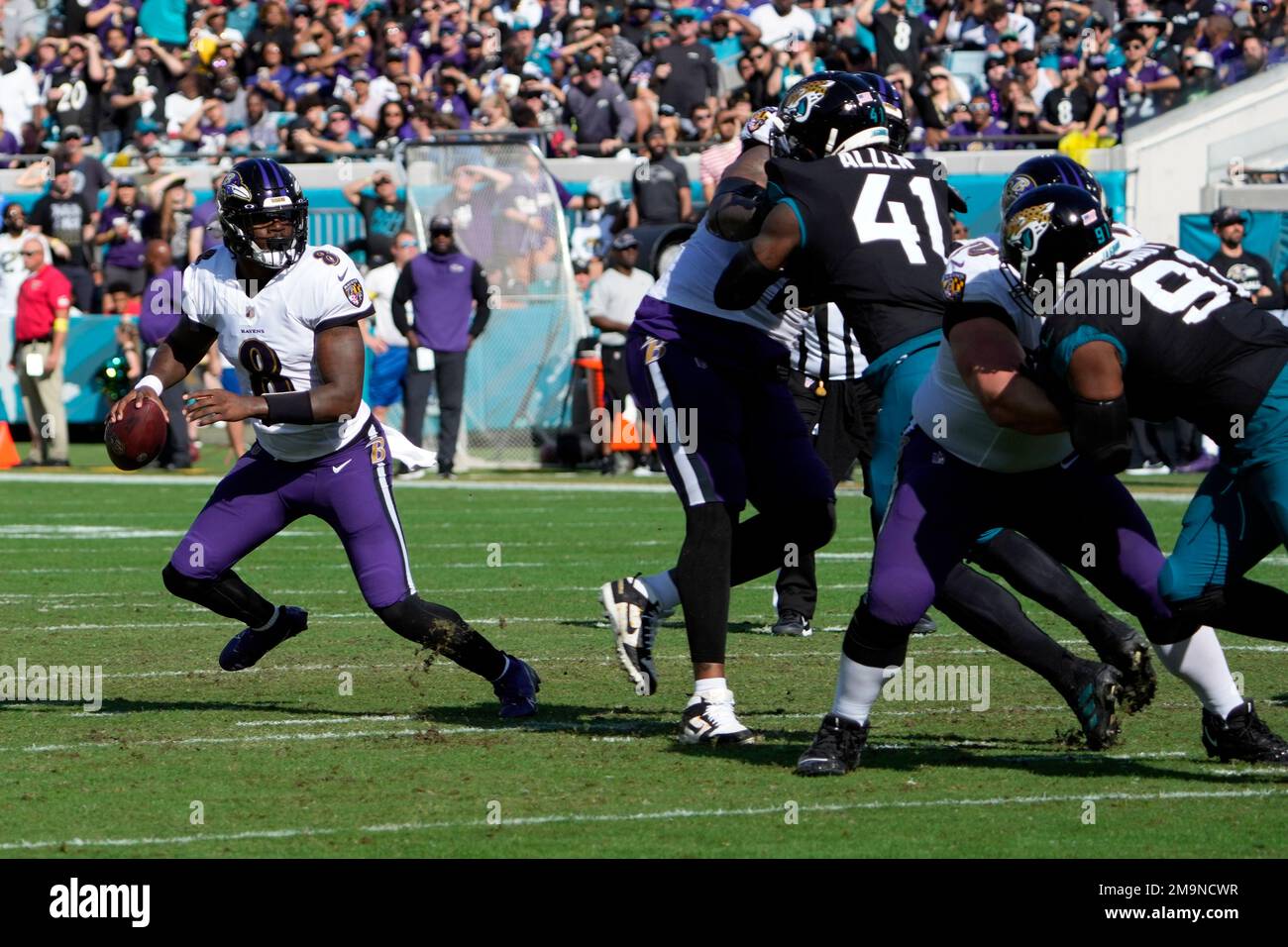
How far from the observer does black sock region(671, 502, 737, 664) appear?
617 cm

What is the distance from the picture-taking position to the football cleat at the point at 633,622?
253 inches

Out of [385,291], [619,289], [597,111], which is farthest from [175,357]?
[597,111]

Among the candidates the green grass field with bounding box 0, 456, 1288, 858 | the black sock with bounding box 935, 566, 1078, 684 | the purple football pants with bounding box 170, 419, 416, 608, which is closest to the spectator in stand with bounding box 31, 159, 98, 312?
the green grass field with bounding box 0, 456, 1288, 858

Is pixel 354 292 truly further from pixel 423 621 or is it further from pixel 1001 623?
pixel 1001 623

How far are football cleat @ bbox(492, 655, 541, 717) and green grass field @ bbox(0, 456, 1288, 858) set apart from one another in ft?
0.18

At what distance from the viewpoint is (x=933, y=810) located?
519cm

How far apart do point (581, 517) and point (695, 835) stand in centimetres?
882

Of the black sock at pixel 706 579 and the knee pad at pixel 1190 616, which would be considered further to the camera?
the black sock at pixel 706 579

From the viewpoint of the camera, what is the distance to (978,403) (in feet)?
18.1

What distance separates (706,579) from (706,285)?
0.90 m

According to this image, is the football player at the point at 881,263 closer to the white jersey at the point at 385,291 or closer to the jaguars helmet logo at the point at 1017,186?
the jaguars helmet logo at the point at 1017,186

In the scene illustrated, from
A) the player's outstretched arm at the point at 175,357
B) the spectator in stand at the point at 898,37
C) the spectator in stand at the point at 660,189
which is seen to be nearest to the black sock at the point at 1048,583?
the player's outstretched arm at the point at 175,357

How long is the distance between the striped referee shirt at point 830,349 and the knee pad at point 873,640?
11.8ft
